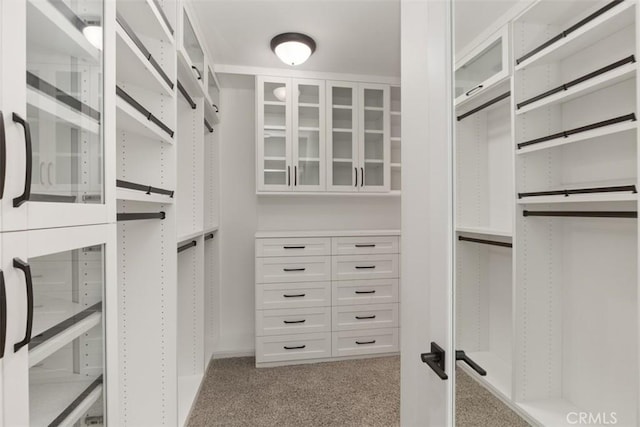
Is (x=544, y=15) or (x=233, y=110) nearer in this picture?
(x=544, y=15)

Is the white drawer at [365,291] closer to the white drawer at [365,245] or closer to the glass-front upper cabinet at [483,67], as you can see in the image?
the white drawer at [365,245]

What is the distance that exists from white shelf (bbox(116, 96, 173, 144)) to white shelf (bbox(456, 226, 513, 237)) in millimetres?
1167

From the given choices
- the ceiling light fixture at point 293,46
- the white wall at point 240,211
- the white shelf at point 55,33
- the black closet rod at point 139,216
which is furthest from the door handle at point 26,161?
the white wall at point 240,211

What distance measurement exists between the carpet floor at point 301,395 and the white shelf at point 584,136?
1.97 metres

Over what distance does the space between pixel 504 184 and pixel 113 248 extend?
1.08m

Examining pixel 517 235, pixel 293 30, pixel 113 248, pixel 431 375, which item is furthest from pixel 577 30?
pixel 293 30

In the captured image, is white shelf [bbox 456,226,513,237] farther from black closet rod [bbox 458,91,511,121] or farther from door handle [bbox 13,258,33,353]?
door handle [bbox 13,258,33,353]

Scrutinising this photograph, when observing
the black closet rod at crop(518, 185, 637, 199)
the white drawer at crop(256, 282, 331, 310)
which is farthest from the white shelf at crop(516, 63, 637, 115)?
the white drawer at crop(256, 282, 331, 310)

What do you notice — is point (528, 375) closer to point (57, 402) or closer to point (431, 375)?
point (431, 375)

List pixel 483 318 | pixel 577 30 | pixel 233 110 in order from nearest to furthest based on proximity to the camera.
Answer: pixel 577 30, pixel 483 318, pixel 233 110

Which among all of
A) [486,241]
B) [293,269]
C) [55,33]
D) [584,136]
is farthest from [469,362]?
[293,269]

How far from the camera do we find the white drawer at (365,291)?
288cm

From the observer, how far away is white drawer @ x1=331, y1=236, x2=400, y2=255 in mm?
2885

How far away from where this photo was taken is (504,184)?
69cm
